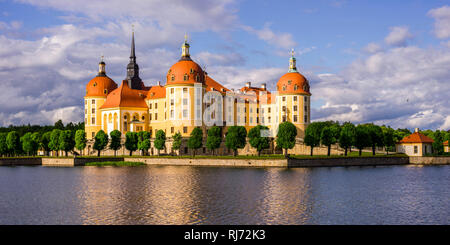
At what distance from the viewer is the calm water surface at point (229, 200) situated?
110 feet

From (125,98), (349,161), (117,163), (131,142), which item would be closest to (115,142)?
(131,142)

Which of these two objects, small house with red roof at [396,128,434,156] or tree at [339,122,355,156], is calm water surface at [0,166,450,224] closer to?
tree at [339,122,355,156]

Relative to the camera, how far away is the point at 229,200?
41.6 meters

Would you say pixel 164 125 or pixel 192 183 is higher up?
pixel 164 125

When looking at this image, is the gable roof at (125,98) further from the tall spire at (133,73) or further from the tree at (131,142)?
the tree at (131,142)

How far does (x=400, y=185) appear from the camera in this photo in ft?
173

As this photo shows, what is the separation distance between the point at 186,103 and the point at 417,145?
5041 centimetres

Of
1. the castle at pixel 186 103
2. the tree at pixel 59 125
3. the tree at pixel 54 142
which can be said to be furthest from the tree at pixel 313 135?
the tree at pixel 59 125
